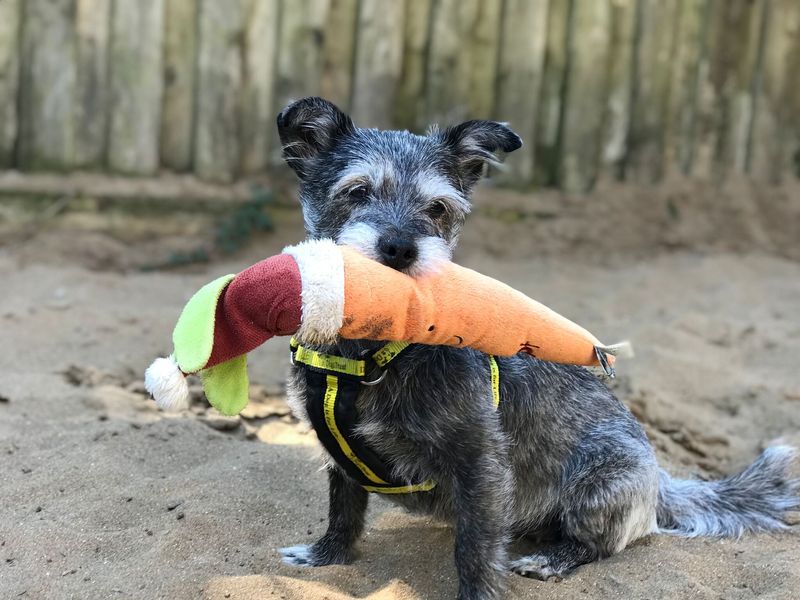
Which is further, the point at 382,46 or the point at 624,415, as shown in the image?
the point at 382,46

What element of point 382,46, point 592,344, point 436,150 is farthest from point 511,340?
point 382,46

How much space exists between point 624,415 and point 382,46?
16.1 feet

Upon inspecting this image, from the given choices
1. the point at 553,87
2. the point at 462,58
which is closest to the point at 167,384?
the point at 462,58

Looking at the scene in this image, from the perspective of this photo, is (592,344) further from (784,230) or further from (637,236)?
(784,230)

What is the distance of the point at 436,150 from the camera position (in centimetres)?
397

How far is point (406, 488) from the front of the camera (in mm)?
3617

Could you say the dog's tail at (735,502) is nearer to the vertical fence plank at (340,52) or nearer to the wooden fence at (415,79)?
the wooden fence at (415,79)

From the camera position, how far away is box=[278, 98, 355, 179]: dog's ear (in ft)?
12.7

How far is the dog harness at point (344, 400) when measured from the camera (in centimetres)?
340

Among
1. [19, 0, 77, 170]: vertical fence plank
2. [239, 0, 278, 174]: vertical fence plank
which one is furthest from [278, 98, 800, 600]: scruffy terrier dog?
[19, 0, 77, 170]: vertical fence plank

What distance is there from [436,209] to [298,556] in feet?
5.05

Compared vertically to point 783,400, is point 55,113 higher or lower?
higher

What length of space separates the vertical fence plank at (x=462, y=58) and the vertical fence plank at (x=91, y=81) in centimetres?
278

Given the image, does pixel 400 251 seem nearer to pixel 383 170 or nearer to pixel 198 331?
pixel 383 170
